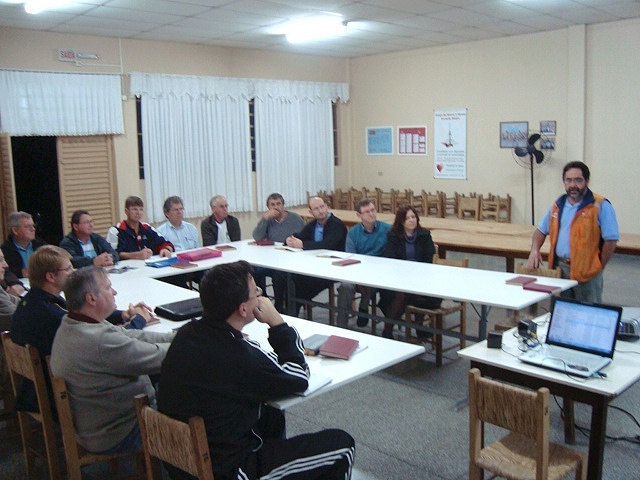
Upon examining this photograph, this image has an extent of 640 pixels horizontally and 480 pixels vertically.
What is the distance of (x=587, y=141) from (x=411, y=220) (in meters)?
4.58

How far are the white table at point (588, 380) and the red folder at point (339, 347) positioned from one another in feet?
1.69

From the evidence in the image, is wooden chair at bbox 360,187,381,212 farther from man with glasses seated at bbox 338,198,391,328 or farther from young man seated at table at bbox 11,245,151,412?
young man seated at table at bbox 11,245,151,412

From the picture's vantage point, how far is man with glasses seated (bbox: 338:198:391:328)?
5250mm

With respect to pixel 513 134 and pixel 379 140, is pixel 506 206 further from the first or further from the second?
pixel 379 140

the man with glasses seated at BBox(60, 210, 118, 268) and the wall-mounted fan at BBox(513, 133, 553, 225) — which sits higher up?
the wall-mounted fan at BBox(513, 133, 553, 225)

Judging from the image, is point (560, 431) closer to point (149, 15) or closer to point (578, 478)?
point (578, 478)

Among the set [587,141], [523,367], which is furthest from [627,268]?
[523,367]

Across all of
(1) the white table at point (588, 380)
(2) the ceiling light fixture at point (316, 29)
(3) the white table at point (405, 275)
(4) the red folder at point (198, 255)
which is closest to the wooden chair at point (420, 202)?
(2) the ceiling light fixture at point (316, 29)

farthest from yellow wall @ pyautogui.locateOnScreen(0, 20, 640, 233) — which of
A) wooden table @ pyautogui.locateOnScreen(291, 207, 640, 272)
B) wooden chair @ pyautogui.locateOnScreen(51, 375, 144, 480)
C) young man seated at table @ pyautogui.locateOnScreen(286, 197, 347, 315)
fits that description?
wooden chair @ pyautogui.locateOnScreen(51, 375, 144, 480)

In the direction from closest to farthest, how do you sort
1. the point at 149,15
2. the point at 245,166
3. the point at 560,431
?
1. the point at 560,431
2. the point at 149,15
3. the point at 245,166

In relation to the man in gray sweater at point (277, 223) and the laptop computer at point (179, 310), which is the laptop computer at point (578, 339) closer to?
the laptop computer at point (179, 310)

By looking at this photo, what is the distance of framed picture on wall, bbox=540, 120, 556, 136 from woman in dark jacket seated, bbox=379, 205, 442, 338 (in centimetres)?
439

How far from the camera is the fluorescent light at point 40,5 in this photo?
6055 millimetres

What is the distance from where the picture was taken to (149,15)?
6.81m
